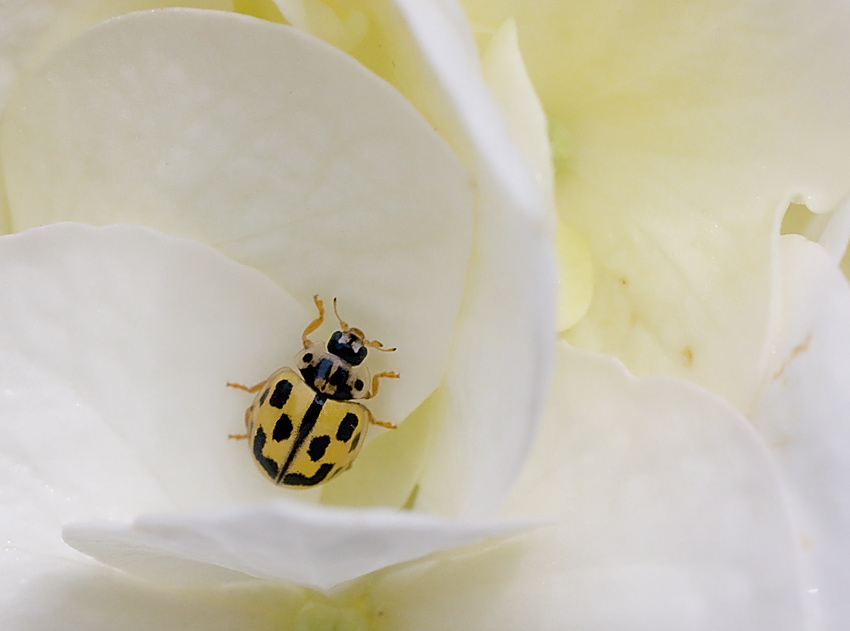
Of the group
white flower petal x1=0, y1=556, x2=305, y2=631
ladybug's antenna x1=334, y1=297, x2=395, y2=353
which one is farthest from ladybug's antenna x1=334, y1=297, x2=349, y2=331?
white flower petal x1=0, y1=556, x2=305, y2=631

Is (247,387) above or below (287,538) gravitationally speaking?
above

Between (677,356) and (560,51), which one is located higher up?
(560,51)

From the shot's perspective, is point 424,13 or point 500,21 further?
point 500,21

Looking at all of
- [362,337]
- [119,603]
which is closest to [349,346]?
[362,337]

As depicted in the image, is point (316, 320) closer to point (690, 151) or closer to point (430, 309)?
point (430, 309)

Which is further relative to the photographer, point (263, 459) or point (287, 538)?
point (263, 459)

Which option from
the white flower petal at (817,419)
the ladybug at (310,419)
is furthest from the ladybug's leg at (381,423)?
the white flower petal at (817,419)

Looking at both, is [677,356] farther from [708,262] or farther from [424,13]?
[424,13]

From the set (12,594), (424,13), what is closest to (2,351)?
(12,594)
